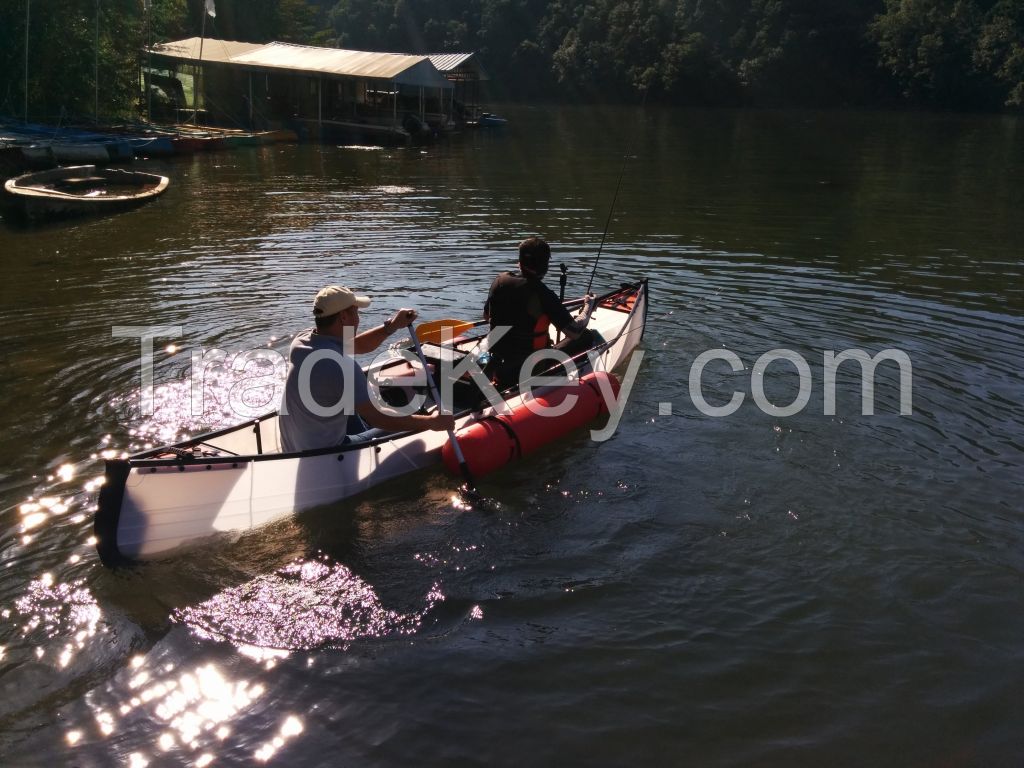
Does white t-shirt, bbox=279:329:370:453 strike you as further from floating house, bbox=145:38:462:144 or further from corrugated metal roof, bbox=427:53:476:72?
corrugated metal roof, bbox=427:53:476:72

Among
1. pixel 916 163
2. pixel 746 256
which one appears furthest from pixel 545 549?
pixel 916 163

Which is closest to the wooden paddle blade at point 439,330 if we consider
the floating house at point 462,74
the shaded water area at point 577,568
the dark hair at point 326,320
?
the shaded water area at point 577,568

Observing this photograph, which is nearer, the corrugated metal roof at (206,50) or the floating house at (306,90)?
the floating house at (306,90)

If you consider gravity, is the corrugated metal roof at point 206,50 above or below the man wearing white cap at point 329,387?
above

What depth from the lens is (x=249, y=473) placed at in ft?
21.8

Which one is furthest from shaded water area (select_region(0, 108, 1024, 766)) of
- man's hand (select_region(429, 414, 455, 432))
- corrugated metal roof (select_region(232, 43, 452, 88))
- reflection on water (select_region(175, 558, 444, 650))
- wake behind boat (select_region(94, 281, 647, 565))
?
corrugated metal roof (select_region(232, 43, 452, 88))

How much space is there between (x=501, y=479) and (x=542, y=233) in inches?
444

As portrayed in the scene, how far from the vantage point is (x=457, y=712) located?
502 centimetres

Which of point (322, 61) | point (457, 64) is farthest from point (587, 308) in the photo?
point (457, 64)

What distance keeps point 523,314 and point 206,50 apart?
4083cm

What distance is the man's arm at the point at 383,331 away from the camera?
7.45 meters

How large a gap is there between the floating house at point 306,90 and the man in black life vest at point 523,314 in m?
31.5

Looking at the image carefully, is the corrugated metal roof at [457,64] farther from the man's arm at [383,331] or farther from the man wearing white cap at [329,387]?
the man wearing white cap at [329,387]

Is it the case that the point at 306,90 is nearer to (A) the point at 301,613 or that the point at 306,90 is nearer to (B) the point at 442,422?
(B) the point at 442,422
